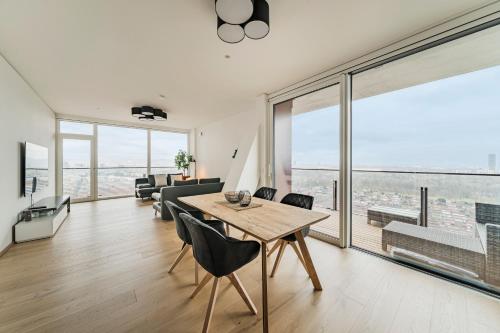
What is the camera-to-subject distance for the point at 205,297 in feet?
5.47

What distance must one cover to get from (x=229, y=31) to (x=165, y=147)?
20.5ft

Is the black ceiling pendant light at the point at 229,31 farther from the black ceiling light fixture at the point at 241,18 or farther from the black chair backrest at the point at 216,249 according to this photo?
the black chair backrest at the point at 216,249

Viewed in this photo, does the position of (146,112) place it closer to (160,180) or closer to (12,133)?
(12,133)

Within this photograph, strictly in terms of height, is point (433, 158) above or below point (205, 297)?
above

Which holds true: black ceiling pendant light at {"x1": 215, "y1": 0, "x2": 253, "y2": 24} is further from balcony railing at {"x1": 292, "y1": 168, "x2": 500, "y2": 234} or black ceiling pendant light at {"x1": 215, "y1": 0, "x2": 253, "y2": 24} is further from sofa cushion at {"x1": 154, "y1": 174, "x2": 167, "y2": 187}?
sofa cushion at {"x1": 154, "y1": 174, "x2": 167, "y2": 187}

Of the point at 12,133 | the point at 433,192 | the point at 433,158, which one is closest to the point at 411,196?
the point at 433,192

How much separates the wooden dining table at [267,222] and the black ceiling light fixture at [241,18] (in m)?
1.76

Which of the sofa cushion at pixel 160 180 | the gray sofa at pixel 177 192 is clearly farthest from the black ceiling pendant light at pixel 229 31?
the sofa cushion at pixel 160 180

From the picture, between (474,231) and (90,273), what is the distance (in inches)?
165

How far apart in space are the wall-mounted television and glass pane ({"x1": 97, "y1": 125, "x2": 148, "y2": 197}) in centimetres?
212

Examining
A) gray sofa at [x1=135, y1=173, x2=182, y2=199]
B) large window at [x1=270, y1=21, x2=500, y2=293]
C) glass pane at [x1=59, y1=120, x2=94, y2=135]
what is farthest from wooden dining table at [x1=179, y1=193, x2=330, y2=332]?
glass pane at [x1=59, y1=120, x2=94, y2=135]

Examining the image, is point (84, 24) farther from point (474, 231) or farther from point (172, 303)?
point (474, 231)

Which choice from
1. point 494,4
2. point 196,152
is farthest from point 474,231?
point 196,152

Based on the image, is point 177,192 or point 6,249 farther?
point 177,192
